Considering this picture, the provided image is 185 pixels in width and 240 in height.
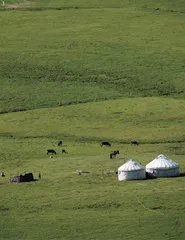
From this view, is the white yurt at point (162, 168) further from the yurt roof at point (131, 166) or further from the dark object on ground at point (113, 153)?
the dark object on ground at point (113, 153)

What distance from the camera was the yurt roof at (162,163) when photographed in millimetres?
76525

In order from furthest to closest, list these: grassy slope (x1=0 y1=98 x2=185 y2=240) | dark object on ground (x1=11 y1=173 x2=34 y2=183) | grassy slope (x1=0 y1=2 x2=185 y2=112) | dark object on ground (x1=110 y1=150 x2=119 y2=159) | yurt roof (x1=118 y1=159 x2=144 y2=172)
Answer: grassy slope (x1=0 y1=2 x2=185 y2=112) < dark object on ground (x1=110 y1=150 x2=119 y2=159) < dark object on ground (x1=11 y1=173 x2=34 y2=183) < yurt roof (x1=118 y1=159 x2=144 y2=172) < grassy slope (x1=0 y1=98 x2=185 y2=240)

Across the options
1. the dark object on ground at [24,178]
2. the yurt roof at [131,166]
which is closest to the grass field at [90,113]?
the dark object on ground at [24,178]

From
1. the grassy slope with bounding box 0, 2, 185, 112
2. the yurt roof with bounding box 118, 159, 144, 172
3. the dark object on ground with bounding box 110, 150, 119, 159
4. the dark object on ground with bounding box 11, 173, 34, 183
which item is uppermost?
the grassy slope with bounding box 0, 2, 185, 112

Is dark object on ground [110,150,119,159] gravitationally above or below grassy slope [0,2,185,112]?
below

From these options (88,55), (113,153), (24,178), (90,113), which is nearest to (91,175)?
(24,178)

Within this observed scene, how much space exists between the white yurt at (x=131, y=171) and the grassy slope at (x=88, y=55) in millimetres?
26673

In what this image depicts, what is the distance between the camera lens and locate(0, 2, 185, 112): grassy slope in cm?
10688

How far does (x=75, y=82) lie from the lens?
361ft

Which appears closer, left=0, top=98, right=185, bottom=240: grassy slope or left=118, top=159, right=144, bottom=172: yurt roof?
left=0, top=98, right=185, bottom=240: grassy slope

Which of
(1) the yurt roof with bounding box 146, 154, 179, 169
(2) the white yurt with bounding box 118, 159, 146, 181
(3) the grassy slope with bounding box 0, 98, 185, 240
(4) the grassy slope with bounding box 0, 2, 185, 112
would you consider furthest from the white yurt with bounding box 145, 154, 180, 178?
(4) the grassy slope with bounding box 0, 2, 185, 112

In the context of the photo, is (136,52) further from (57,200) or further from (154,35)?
(57,200)

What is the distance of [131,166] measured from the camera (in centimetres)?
7581

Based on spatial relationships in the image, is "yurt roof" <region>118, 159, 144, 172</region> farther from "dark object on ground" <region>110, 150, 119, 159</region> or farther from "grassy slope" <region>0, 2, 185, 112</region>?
"grassy slope" <region>0, 2, 185, 112</region>
